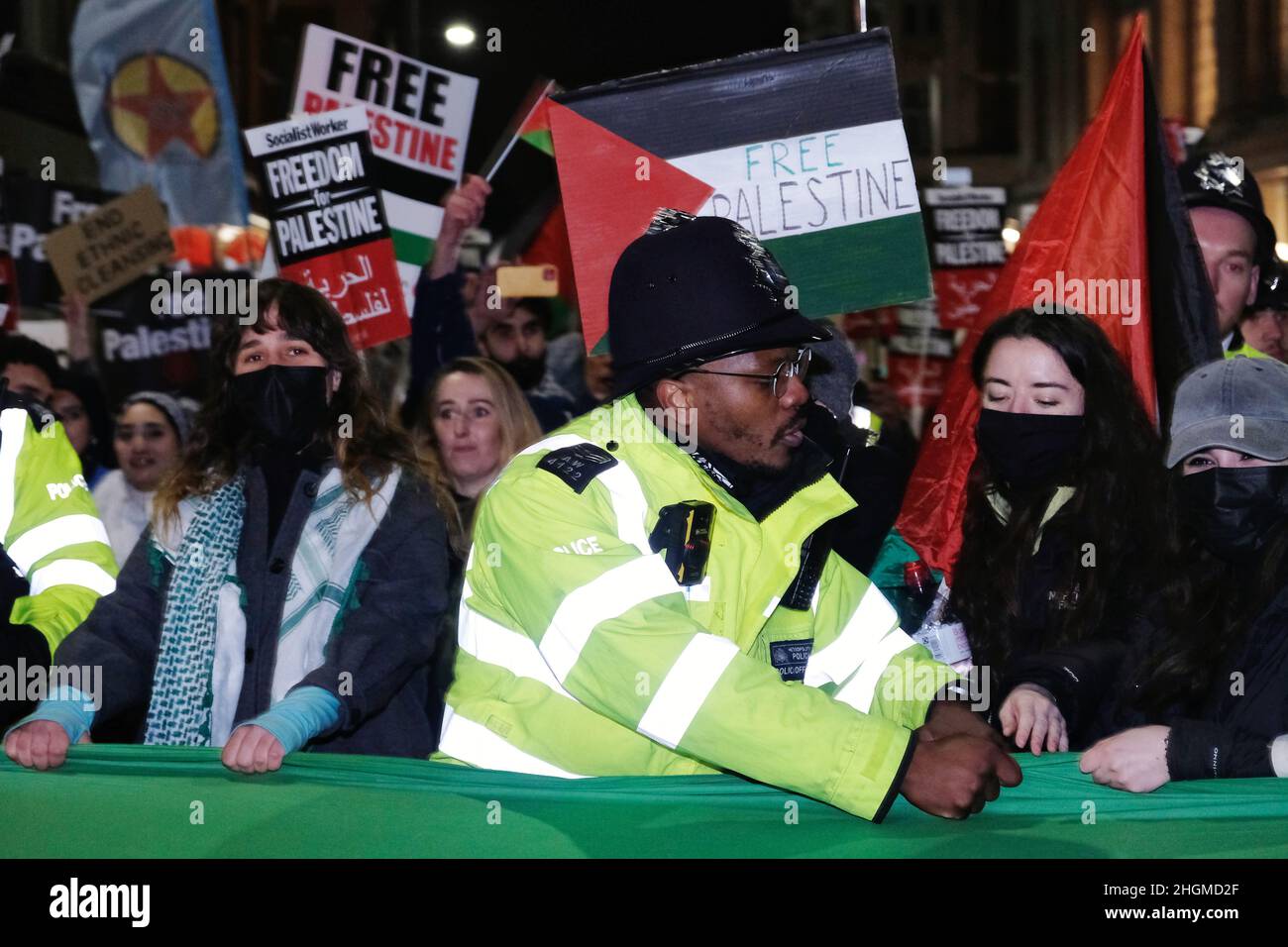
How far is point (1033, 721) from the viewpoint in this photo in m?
3.37

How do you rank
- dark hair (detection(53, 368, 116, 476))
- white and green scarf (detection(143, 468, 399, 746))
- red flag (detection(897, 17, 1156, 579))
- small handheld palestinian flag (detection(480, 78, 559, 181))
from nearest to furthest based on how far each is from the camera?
white and green scarf (detection(143, 468, 399, 746)) → red flag (detection(897, 17, 1156, 579)) → small handheld palestinian flag (detection(480, 78, 559, 181)) → dark hair (detection(53, 368, 116, 476))

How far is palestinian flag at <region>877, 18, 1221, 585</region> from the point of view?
4.55 meters

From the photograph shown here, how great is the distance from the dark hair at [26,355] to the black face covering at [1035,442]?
4.22 meters

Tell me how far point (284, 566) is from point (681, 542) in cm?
147

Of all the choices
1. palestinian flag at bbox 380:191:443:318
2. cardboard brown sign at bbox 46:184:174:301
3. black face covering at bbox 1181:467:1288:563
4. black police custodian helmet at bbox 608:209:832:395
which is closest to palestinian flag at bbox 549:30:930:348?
black face covering at bbox 1181:467:1288:563

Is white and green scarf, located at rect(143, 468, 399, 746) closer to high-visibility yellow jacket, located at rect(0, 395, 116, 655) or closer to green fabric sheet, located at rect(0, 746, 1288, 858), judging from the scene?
high-visibility yellow jacket, located at rect(0, 395, 116, 655)

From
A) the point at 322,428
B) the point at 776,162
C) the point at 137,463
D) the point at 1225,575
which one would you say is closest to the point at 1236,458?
the point at 1225,575

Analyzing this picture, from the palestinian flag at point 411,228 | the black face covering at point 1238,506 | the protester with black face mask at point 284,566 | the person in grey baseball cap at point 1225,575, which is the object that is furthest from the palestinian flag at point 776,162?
the palestinian flag at point 411,228

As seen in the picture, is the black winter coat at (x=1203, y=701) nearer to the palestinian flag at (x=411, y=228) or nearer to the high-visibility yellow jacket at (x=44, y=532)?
the high-visibility yellow jacket at (x=44, y=532)

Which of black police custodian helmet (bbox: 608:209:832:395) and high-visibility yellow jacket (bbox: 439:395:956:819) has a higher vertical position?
black police custodian helmet (bbox: 608:209:832:395)

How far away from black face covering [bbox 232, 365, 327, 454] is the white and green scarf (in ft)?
0.64

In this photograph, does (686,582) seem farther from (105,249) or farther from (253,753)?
(105,249)

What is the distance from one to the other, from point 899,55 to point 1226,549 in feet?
143

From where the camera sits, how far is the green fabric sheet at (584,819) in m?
2.63
